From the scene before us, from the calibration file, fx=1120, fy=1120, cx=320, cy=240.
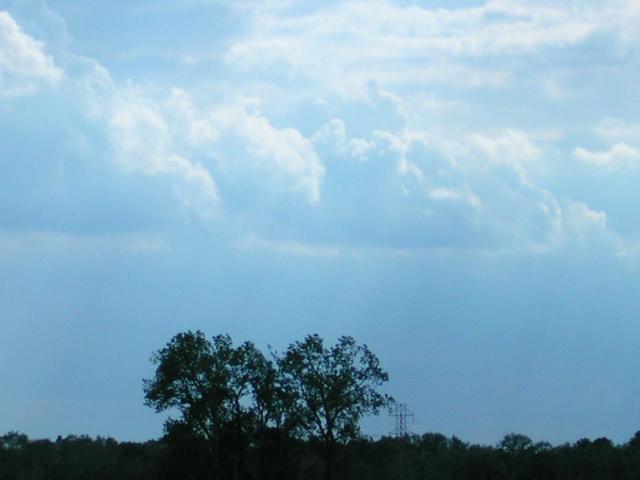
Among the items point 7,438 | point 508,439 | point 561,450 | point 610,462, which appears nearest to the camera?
point 610,462

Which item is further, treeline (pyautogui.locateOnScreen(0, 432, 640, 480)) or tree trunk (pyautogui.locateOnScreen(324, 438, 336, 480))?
treeline (pyautogui.locateOnScreen(0, 432, 640, 480))

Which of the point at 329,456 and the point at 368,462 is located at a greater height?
the point at 368,462

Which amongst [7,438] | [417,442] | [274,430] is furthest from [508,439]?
[7,438]

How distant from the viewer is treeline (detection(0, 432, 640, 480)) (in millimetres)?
56469

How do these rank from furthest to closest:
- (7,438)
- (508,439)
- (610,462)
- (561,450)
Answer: (7,438), (508,439), (561,450), (610,462)

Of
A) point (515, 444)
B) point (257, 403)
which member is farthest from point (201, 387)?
point (515, 444)

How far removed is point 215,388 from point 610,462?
24750mm

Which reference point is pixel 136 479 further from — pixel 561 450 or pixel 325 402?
pixel 561 450

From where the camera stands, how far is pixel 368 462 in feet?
235

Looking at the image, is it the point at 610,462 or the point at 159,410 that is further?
the point at 610,462

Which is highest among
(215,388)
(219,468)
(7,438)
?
(7,438)

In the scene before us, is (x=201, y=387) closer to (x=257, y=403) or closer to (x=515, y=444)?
(x=257, y=403)

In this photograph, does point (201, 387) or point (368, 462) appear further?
point (368, 462)

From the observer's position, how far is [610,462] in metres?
65.2
